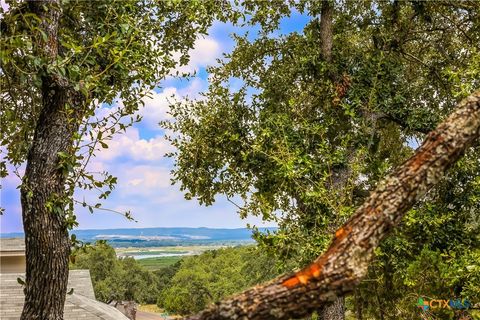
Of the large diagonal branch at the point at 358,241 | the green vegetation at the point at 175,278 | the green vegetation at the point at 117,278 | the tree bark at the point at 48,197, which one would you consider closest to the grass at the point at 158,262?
the green vegetation at the point at 175,278

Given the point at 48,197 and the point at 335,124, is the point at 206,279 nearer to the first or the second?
the point at 335,124

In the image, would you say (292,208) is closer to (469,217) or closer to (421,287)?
(469,217)

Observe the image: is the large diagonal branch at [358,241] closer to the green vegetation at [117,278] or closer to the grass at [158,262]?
the green vegetation at [117,278]

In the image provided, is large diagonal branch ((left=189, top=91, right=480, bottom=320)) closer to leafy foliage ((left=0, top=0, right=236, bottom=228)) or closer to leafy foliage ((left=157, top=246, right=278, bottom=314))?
leafy foliage ((left=0, top=0, right=236, bottom=228))

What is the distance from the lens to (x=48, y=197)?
2734 mm

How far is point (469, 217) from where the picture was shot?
6.34 m

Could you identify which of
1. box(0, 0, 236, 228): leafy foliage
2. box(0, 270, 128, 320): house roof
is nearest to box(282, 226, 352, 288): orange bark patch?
box(0, 0, 236, 228): leafy foliage

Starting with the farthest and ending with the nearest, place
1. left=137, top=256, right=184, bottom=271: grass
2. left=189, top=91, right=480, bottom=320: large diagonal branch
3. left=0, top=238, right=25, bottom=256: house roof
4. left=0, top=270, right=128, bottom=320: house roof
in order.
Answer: left=137, top=256, right=184, bottom=271: grass, left=0, top=238, right=25, bottom=256: house roof, left=0, top=270, right=128, bottom=320: house roof, left=189, top=91, right=480, bottom=320: large diagonal branch

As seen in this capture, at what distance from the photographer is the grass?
40688 mm

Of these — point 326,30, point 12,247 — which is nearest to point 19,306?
point 12,247

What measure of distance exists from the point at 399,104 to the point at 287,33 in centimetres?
232

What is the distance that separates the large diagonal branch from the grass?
1586 inches

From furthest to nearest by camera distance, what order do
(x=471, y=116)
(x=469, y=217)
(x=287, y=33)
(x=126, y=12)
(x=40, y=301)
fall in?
(x=287, y=33) → (x=469, y=217) → (x=126, y=12) → (x=40, y=301) → (x=471, y=116)

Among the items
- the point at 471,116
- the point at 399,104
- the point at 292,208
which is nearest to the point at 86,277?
the point at 292,208
